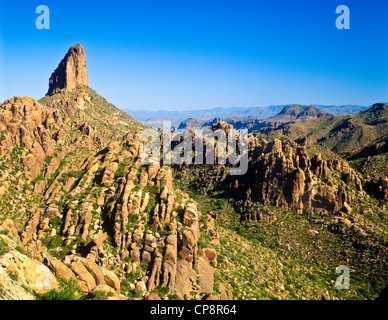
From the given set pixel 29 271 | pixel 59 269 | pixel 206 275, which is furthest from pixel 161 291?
pixel 29 271

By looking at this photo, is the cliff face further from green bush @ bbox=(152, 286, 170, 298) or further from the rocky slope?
green bush @ bbox=(152, 286, 170, 298)

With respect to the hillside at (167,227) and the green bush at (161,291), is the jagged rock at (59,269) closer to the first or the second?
the hillside at (167,227)

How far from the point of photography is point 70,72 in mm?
176500

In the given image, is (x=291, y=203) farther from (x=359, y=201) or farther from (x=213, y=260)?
(x=213, y=260)

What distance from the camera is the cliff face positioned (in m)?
175

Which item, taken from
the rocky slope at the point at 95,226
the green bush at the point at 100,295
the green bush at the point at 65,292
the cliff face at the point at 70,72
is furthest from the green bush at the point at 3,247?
the cliff face at the point at 70,72

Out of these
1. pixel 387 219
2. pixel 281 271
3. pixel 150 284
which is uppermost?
pixel 150 284

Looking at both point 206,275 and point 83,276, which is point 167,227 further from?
point 83,276

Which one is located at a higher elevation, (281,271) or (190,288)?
(190,288)

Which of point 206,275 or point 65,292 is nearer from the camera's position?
point 65,292
